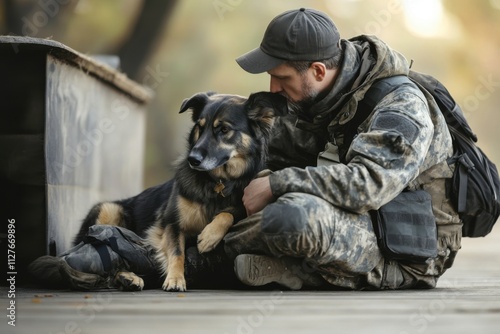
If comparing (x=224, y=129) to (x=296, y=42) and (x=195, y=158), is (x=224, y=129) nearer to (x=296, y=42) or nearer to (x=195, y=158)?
(x=195, y=158)

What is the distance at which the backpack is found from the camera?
4.81m

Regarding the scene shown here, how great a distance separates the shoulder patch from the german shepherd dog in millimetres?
707

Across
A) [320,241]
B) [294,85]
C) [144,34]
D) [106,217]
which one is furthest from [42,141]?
[144,34]

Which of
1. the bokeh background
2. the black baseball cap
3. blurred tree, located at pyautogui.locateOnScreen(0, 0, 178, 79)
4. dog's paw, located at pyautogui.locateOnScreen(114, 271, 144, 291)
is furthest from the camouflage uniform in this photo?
the bokeh background

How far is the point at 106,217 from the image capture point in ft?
19.4

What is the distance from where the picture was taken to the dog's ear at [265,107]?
5.08 meters

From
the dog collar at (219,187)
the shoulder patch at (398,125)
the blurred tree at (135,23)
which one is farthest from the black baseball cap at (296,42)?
the blurred tree at (135,23)

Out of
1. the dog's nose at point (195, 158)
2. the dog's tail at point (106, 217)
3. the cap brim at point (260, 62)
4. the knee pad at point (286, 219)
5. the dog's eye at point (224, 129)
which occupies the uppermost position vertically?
the cap brim at point (260, 62)

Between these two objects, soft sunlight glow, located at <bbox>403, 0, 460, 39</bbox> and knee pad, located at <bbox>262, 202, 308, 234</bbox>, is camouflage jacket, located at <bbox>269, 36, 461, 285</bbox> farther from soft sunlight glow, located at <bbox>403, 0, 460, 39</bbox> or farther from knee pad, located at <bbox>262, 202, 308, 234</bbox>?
soft sunlight glow, located at <bbox>403, 0, 460, 39</bbox>

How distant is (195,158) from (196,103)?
17.8 inches

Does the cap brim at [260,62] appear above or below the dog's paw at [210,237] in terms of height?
above

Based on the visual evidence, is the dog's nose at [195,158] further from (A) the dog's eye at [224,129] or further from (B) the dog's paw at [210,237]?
(B) the dog's paw at [210,237]

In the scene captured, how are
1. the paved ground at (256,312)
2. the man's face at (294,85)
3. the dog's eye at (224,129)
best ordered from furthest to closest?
1. the dog's eye at (224,129)
2. the man's face at (294,85)
3. the paved ground at (256,312)

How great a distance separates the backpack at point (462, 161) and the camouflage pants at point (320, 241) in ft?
1.65
